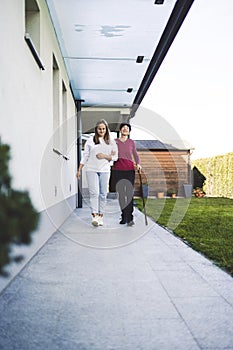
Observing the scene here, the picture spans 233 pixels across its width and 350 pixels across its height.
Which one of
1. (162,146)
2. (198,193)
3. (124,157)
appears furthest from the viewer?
(162,146)

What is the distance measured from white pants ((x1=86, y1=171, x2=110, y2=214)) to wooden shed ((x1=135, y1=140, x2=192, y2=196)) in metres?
9.44

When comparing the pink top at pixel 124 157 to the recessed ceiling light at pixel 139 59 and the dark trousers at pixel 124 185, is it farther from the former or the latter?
the recessed ceiling light at pixel 139 59

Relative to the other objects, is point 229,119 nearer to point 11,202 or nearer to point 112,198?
point 112,198

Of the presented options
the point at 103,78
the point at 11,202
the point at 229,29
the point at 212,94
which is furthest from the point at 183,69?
the point at 11,202

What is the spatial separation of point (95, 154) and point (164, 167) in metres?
11.0

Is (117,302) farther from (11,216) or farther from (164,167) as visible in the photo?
(164,167)

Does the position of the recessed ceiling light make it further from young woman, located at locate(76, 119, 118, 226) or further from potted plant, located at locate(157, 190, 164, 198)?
potted plant, located at locate(157, 190, 164, 198)

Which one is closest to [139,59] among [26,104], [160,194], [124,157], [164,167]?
[124,157]

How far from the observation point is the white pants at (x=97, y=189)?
551cm

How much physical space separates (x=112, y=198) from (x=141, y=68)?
6.27 meters

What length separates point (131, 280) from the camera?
2.66 meters

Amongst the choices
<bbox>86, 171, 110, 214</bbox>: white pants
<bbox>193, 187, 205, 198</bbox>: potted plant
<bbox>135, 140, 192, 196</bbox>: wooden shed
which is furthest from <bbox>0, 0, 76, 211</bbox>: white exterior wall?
<bbox>135, 140, 192, 196</bbox>: wooden shed

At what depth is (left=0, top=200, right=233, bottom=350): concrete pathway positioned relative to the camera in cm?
168

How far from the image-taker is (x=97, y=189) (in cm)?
562
